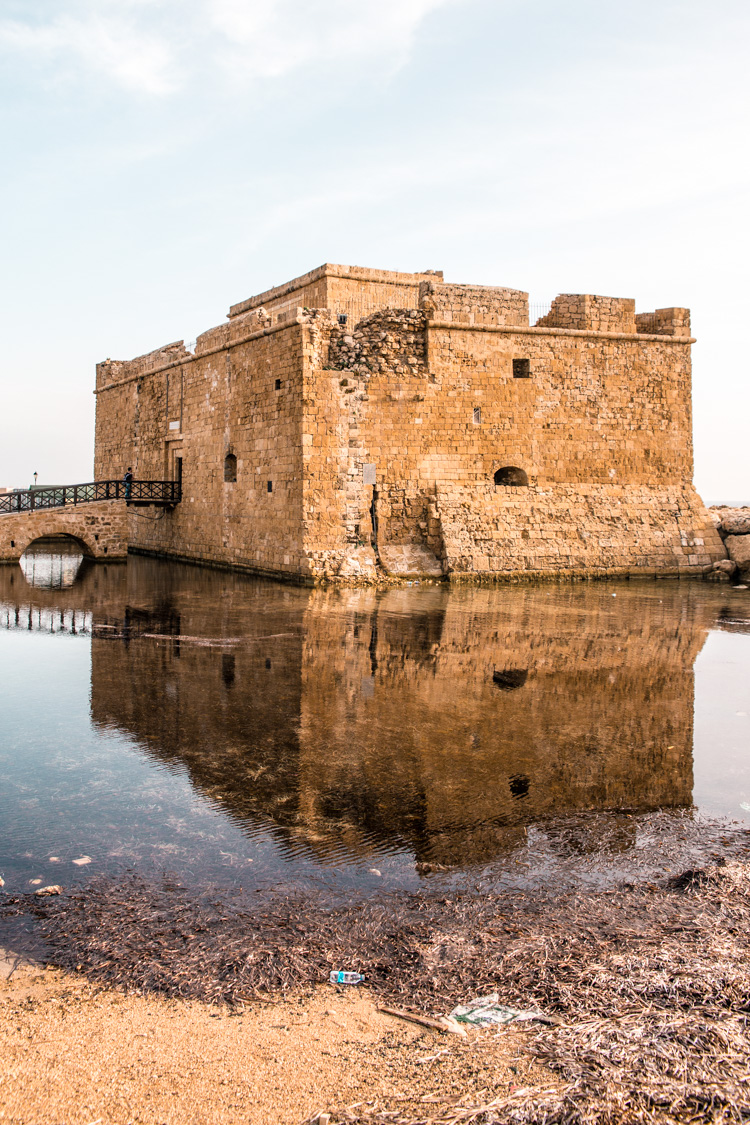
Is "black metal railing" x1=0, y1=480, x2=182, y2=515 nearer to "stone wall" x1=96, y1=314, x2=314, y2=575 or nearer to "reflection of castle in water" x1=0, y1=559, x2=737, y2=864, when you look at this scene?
"stone wall" x1=96, y1=314, x2=314, y2=575

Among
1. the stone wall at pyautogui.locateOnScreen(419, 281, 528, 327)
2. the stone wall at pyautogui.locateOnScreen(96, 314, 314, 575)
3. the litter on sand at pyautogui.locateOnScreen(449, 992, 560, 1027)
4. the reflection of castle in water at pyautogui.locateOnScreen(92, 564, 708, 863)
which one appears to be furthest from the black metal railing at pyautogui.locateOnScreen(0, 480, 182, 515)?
the litter on sand at pyautogui.locateOnScreen(449, 992, 560, 1027)

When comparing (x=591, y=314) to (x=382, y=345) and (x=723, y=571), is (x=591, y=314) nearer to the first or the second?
(x=382, y=345)

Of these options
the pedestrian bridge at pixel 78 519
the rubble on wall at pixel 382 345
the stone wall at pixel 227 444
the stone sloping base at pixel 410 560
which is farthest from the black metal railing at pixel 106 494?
the stone sloping base at pixel 410 560

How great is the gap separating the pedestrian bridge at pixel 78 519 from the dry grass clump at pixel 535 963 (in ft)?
48.9

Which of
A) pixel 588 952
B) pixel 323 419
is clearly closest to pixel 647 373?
pixel 323 419

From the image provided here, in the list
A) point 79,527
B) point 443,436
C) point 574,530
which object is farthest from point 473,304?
point 79,527

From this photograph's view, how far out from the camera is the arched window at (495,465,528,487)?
15.3 m

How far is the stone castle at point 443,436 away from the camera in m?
13.9

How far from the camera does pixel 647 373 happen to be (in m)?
16.3

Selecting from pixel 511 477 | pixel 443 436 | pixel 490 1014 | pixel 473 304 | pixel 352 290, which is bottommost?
pixel 490 1014

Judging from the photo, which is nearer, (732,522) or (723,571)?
(723,571)

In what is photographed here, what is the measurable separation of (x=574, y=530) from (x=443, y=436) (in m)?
3.22

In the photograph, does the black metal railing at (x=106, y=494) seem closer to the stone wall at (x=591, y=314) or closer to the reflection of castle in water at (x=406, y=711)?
the reflection of castle in water at (x=406, y=711)

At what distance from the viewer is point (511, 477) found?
1545cm
